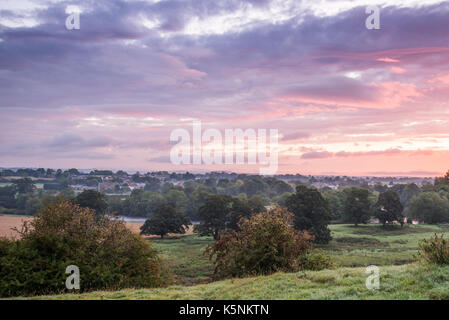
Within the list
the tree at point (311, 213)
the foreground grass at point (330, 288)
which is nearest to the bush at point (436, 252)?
the foreground grass at point (330, 288)

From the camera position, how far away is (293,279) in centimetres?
1491

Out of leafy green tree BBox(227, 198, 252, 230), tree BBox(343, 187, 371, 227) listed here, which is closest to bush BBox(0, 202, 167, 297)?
leafy green tree BBox(227, 198, 252, 230)

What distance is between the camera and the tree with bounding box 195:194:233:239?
6388 centimetres

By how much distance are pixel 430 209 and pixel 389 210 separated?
18.7m

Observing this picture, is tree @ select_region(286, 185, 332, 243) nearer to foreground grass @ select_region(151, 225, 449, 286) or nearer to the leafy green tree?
foreground grass @ select_region(151, 225, 449, 286)

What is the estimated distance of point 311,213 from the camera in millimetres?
58938

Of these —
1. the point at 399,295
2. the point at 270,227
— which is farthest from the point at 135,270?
the point at 399,295

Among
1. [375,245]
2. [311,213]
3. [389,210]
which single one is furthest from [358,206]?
[375,245]

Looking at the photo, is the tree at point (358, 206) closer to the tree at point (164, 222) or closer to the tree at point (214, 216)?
the tree at point (214, 216)

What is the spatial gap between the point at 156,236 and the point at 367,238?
1661 inches

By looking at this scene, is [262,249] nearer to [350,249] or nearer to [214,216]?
[350,249]

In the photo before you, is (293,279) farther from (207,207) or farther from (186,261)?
(207,207)

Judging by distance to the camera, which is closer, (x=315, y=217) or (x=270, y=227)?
(x=270, y=227)

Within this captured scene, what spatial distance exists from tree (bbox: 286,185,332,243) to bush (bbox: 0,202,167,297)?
129 feet
